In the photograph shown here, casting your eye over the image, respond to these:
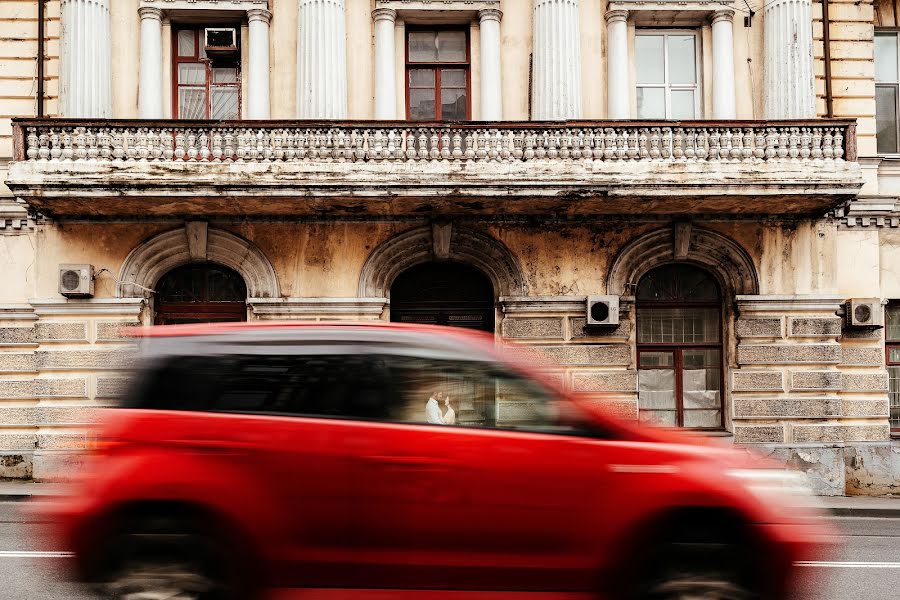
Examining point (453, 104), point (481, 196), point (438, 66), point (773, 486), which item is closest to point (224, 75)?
point (438, 66)

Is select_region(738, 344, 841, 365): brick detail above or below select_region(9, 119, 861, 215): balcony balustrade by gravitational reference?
below

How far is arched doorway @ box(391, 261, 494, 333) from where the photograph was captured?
49.7 ft

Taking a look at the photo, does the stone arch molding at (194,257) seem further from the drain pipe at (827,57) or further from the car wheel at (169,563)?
the drain pipe at (827,57)

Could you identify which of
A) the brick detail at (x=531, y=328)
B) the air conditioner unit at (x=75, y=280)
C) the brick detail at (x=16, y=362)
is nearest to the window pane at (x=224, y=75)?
the air conditioner unit at (x=75, y=280)

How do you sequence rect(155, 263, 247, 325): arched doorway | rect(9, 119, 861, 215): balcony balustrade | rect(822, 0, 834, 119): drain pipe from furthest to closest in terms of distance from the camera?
1. rect(822, 0, 834, 119): drain pipe
2. rect(155, 263, 247, 325): arched doorway
3. rect(9, 119, 861, 215): balcony balustrade

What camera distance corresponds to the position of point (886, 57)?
16.0 meters

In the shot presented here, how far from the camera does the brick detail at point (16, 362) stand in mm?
14750

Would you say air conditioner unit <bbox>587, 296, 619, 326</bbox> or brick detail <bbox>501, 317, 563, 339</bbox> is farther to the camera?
brick detail <bbox>501, 317, 563, 339</bbox>

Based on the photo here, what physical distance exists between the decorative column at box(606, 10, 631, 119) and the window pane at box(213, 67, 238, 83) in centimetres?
675

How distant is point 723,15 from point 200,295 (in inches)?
412

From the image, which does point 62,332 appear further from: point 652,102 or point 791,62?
point 791,62

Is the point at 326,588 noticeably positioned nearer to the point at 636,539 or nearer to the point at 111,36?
the point at 636,539

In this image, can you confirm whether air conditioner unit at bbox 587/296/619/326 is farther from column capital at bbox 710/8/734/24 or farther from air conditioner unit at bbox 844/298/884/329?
column capital at bbox 710/8/734/24

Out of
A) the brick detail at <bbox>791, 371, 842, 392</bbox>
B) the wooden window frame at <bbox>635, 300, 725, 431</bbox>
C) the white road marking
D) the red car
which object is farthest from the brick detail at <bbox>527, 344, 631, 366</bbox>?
the red car
